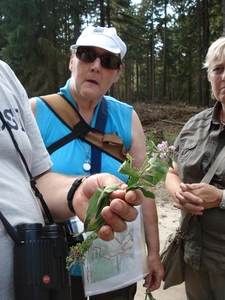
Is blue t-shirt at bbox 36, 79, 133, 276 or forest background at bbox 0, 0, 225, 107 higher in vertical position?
forest background at bbox 0, 0, 225, 107

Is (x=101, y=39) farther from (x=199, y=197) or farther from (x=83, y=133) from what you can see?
(x=199, y=197)

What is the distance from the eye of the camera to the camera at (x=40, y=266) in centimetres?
103

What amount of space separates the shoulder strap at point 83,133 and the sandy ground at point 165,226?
2.08 metres

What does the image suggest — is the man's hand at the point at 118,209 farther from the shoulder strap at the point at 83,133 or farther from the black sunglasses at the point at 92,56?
the black sunglasses at the point at 92,56

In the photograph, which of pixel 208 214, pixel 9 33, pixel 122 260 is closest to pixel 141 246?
pixel 122 260

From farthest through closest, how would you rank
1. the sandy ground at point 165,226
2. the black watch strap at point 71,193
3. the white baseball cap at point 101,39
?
the sandy ground at point 165,226 < the white baseball cap at point 101,39 < the black watch strap at point 71,193

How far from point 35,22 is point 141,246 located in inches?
763

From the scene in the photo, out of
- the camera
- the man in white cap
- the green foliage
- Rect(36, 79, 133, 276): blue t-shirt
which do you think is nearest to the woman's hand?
the man in white cap

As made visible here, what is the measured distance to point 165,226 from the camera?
483 centimetres

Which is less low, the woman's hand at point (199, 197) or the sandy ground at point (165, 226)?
the woman's hand at point (199, 197)

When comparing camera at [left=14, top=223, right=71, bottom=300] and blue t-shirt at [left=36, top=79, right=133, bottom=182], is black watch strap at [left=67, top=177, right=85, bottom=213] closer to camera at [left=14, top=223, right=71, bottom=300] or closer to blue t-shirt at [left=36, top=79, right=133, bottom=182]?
camera at [left=14, top=223, right=71, bottom=300]

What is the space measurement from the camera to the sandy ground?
8.50ft

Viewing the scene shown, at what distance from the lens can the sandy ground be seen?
3383 mm

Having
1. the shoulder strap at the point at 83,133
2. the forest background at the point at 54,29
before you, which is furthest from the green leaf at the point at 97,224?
the forest background at the point at 54,29
